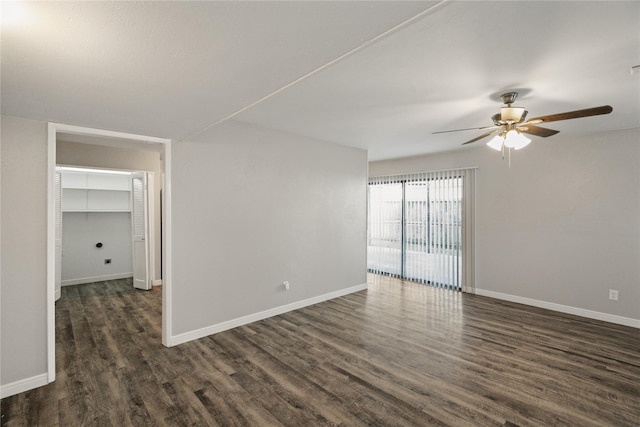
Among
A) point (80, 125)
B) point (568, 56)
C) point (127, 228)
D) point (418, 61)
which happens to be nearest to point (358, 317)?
Result: point (418, 61)

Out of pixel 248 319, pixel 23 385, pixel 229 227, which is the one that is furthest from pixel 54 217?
pixel 248 319

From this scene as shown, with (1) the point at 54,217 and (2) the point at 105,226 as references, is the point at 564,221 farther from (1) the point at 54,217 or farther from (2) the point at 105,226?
(2) the point at 105,226

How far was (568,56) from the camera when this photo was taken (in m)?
2.10

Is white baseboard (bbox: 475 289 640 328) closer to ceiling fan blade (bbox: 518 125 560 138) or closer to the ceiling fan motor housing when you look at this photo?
ceiling fan blade (bbox: 518 125 560 138)

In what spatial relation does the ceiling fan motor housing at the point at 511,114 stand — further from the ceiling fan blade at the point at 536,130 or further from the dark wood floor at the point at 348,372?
the dark wood floor at the point at 348,372

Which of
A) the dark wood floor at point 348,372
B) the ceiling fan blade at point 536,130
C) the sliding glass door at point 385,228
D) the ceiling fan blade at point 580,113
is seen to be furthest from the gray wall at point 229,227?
the ceiling fan blade at point 580,113

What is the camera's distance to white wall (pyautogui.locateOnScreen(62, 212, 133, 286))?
19.2ft

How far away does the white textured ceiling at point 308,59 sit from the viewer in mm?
1230

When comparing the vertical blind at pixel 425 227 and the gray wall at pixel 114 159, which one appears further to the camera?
the vertical blind at pixel 425 227

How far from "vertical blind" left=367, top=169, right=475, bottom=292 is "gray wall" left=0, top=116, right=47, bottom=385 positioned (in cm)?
557

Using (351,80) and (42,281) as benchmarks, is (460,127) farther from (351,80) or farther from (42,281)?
(42,281)

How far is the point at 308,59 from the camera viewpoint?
155 centimetres

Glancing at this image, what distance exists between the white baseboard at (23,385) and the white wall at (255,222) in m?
1.07

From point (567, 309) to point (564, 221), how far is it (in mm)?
1280
